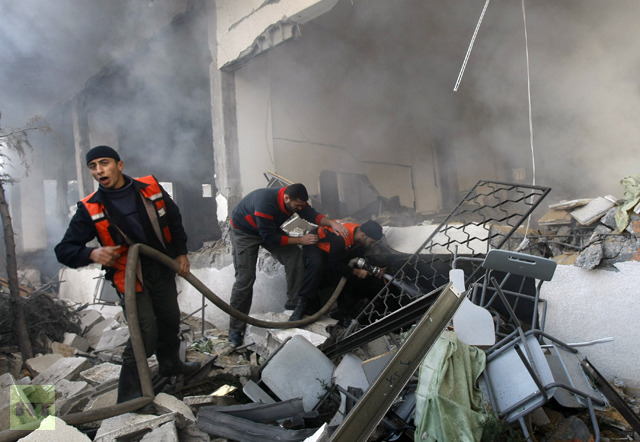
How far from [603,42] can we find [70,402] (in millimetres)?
7718

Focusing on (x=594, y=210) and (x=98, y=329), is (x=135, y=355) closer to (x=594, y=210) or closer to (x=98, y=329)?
(x=98, y=329)

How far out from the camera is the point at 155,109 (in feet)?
23.1

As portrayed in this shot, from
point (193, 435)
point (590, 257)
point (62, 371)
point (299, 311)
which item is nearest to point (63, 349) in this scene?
point (62, 371)

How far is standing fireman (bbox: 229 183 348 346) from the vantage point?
12.4 ft

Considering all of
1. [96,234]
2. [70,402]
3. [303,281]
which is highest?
[96,234]

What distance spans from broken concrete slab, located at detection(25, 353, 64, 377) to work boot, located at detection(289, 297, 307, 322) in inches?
88.8

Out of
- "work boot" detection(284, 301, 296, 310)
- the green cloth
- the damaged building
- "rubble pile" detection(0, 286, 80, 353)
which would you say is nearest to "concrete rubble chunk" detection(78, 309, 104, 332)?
the damaged building

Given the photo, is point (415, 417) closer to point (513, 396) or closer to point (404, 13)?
point (513, 396)

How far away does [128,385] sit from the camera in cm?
256

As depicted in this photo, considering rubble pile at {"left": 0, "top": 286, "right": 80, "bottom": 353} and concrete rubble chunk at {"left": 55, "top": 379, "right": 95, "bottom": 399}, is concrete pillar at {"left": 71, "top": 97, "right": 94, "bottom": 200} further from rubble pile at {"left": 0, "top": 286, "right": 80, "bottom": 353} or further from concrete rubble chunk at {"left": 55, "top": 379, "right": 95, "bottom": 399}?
concrete rubble chunk at {"left": 55, "top": 379, "right": 95, "bottom": 399}

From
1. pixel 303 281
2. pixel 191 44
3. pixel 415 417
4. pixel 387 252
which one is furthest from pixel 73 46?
pixel 415 417

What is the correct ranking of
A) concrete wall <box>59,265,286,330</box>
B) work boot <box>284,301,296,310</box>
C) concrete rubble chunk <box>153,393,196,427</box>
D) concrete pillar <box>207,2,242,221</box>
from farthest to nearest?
concrete pillar <box>207,2,242,221</box>, concrete wall <box>59,265,286,330</box>, work boot <box>284,301,296,310</box>, concrete rubble chunk <box>153,393,196,427</box>

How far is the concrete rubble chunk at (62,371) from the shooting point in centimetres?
315

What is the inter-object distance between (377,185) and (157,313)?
601 cm
